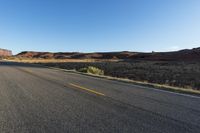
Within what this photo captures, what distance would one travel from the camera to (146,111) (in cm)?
586

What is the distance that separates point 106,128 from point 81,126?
1.66 ft

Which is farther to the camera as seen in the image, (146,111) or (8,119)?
(146,111)

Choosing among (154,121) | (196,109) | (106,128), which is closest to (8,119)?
(106,128)

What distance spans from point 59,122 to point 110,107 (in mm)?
1822

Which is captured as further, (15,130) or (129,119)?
(129,119)

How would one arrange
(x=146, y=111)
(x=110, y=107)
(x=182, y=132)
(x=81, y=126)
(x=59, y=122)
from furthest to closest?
(x=110, y=107) < (x=146, y=111) < (x=59, y=122) < (x=81, y=126) < (x=182, y=132)

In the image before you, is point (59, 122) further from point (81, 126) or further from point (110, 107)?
point (110, 107)

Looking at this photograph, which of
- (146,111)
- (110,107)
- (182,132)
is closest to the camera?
Answer: (182,132)

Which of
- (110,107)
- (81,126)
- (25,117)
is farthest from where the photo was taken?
(110,107)

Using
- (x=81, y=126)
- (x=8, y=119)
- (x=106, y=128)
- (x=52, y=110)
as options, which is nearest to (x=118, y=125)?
(x=106, y=128)

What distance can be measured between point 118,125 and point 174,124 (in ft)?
3.80

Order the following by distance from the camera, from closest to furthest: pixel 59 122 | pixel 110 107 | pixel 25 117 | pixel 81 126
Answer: pixel 81 126, pixel 59 122, pixel 25 117, pixel 110 107

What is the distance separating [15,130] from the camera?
4.33 metres

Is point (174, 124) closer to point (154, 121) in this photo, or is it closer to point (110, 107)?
point (154, 121)
